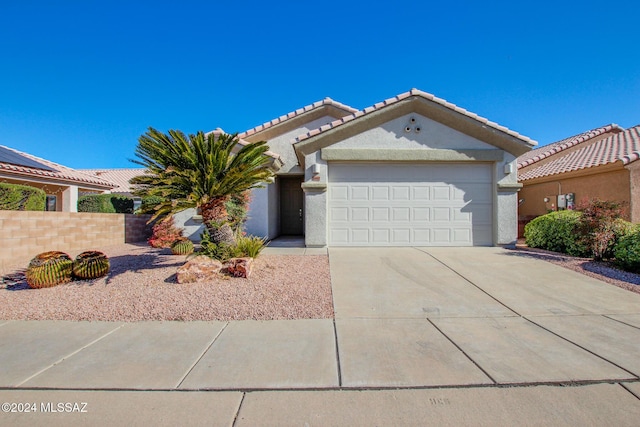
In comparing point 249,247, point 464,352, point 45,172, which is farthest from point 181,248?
point 45,172

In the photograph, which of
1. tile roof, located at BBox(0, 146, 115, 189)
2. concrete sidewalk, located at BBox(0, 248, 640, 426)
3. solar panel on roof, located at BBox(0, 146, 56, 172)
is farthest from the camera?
solar panel on roof, located at BBox(0, 146, 56, 172)

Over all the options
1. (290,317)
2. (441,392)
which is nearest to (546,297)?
(441,392)

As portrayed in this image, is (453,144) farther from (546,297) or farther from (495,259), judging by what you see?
(546,297)

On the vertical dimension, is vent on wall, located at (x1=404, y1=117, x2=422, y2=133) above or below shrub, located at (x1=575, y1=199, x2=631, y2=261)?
above

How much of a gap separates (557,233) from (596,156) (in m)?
7.14

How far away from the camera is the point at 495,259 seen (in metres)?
8.45

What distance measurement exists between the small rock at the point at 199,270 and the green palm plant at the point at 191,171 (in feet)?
2.68

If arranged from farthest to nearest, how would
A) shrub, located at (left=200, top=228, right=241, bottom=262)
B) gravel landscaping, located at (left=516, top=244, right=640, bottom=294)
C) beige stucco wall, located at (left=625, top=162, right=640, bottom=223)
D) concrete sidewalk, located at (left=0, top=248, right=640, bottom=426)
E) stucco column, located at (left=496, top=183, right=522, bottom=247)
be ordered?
beige stucco wall, located at (left=625, top=162, right=640, bottom=223) < stucco column, located at (left=496, top=183, right=522, bottom=247) < shrub, located at (left=200, top=228, right=241, bottom=262) < gravel landscaping, located at (left=516, top=244, right=640, bottom=294) < concrete sidewalk, located at (left=0, top=248, right=640, bottom=426)

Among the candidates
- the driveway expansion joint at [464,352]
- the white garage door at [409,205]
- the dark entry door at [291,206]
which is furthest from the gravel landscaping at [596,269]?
the dark entry door at [291,206]

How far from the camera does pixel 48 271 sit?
6.21 meters

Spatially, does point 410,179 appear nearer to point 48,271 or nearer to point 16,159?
point 48,271

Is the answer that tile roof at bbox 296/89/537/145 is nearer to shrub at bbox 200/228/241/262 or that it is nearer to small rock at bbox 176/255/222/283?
shrub at bbox 200/228/241/262

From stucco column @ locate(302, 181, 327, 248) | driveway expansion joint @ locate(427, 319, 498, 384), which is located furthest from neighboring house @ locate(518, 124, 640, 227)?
driveway expansion joint @ locate(427, 319, 498, 384)

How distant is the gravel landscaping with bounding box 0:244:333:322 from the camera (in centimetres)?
489
